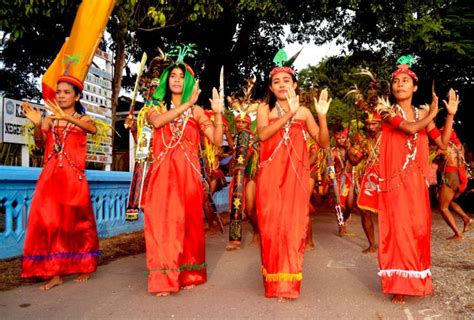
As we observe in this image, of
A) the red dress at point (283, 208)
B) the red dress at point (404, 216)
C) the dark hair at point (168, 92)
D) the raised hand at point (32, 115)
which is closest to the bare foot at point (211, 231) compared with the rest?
the dark hair at point (168, 92)

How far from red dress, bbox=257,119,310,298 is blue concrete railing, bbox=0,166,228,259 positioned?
3829 millimetres

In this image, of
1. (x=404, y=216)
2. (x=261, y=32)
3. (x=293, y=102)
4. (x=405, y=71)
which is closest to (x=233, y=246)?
(x=404, y=216)

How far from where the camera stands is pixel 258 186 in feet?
16.1

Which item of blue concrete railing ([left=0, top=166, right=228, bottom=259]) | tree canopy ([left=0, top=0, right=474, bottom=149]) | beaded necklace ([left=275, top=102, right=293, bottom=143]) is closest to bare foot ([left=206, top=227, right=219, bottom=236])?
blue concrete railing ([left=0, top=166, right=228, bottom=259])

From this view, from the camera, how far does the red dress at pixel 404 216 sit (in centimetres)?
457

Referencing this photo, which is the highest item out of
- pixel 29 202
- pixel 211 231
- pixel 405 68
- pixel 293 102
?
pixel 405 68

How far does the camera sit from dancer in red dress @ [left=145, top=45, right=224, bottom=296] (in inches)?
190

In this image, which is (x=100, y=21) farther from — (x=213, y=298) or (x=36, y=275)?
(x=213, y=298)

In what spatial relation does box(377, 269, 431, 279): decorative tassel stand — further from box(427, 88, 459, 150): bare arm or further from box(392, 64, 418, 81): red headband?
box(392, 64, 418, 81): red headband

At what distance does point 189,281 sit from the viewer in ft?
16.7

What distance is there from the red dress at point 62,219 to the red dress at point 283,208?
199 centimetres

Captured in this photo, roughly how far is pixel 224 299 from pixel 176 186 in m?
1.17

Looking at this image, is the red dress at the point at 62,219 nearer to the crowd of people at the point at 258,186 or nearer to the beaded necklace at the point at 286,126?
the crowd of people at the point at 258,186

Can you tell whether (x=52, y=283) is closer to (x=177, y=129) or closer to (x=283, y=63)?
(x=177, y=129)
